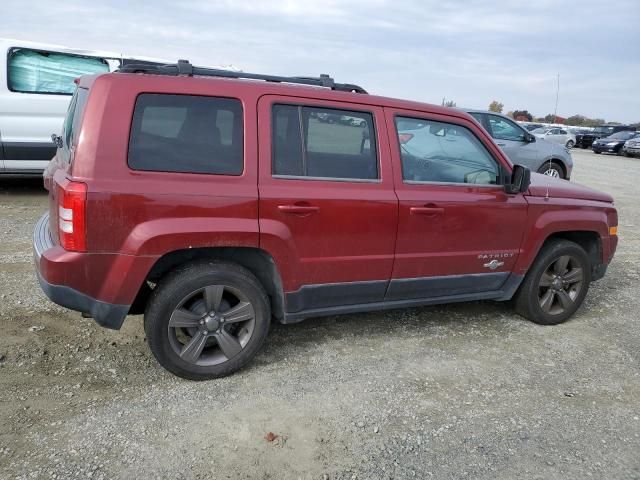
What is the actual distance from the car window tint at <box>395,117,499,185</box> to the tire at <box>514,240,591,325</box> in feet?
2.90

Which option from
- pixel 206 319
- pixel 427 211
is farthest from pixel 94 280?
pixel 427 211

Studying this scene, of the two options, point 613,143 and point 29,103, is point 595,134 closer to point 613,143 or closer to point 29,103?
point 613,143

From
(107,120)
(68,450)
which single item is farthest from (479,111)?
(68,450)

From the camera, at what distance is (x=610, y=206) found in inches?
176

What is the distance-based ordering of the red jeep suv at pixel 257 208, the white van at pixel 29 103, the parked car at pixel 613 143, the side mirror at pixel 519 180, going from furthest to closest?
the parked car at pixel 613 143 → the white van at pixel 29 103 → the side mirror at pixel 519 180 → the red jeep suv at pixel 257 208

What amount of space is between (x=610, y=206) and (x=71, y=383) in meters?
4.38

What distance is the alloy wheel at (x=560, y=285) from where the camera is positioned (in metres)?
4.29

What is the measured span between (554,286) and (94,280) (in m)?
3.52

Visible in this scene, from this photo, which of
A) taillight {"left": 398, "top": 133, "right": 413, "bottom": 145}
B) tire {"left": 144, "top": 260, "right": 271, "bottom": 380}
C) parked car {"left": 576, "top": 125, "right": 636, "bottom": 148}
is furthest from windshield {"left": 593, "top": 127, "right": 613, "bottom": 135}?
tire {"left": 144, "top": 260, "right": 271, "bottom": 380}

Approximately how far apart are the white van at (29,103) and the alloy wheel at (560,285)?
6.49 meters

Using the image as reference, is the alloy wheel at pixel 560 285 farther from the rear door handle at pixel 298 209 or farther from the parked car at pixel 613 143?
the parked car at pixel 613 143

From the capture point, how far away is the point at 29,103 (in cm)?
706

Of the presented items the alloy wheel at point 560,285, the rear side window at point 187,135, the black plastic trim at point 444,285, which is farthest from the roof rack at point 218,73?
the alloy wheel at point 560,285

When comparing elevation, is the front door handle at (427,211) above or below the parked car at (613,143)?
below
